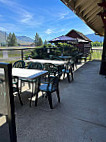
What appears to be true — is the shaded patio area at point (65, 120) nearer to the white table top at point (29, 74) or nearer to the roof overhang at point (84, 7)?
the white table top at point (29, 74)

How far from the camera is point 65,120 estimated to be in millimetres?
2172

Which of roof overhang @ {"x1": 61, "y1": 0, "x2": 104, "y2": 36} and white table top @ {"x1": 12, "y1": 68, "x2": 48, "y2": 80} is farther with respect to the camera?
roof overhang @ {"x1": 61, "y1": 0, "x2": 104, "y2": 36}

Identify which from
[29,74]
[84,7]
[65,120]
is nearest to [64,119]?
[65,120]

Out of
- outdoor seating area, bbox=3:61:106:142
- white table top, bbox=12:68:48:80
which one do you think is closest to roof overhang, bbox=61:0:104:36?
white table top, bbox=12:68:48:80

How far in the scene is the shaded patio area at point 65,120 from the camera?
1780 millimetres

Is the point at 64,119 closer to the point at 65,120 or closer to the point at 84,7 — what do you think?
the point at 65,120

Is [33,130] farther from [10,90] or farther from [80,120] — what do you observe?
[10,90]

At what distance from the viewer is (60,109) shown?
8.33 ft

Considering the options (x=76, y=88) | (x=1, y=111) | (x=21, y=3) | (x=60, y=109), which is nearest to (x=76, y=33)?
(x=76, y=88)

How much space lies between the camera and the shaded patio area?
178cm

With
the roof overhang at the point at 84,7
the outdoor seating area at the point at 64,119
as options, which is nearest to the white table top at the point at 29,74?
the outdoor seating area at the point at 64,119

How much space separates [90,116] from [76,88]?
1538 millimetres

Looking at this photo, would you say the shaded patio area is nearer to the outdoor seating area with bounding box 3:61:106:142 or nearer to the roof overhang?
the outdoor seating area with bounding box 3:61:106:142

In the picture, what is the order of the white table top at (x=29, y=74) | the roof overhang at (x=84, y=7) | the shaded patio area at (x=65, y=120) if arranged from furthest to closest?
the roof overhang at (x=84, y=7), the white table top at (x=29, y=74), the shaded patio area at (x=65, y=120)
